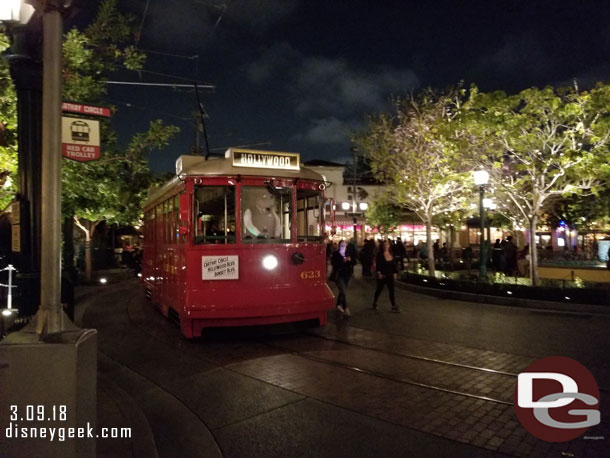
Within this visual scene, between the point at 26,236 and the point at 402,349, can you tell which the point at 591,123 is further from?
the point at 26,236

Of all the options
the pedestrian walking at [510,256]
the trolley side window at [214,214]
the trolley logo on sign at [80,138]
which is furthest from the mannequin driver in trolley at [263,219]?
the pedestrian walking at [510,256]

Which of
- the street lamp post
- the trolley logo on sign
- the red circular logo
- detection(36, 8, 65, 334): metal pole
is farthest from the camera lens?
the trolley logo on sign

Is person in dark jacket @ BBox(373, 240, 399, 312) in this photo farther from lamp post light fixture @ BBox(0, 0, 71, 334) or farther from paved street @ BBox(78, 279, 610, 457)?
lamp post light fixture @ BBox(0, 0, 71, 334)

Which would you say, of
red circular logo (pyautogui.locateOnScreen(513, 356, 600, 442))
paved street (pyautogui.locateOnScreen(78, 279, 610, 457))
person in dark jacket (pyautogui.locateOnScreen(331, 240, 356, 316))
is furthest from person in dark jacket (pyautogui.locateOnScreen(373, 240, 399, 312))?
red circular logo (pyautogui.locateOnScreen(513, 356, 600, 442))

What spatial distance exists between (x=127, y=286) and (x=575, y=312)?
648 inches

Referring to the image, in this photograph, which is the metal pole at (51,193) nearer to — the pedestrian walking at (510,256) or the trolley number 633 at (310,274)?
the trolley number 633 at (310,274)

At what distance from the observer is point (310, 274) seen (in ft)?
28.8

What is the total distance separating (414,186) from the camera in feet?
61.8

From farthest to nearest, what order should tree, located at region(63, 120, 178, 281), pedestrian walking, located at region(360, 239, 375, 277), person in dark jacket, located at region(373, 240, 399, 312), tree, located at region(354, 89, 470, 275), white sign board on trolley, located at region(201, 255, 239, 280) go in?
pedestrian walking, located at region(360, 239, 375, 277)
tree, located at region(354, 89, 470, 275)
person in dark jacket, located at region(373, 240, 399, 312)
tree, located at region(63, 120, 178, 281)
white sign board on trolley, located at region(201, 255, 239, 280)

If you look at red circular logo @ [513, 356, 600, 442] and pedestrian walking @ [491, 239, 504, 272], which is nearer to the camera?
red circular logo @ [513, 356, 600, 442]

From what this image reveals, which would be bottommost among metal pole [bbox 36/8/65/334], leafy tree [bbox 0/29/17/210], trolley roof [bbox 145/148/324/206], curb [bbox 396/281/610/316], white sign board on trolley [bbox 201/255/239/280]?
curb [bbox 396/281/610/316]

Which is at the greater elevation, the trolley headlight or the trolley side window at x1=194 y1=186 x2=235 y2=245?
the trolley side window at x1=194 y1=186 x2=235 y2=245

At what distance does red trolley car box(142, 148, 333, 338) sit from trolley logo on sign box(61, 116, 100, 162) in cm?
271

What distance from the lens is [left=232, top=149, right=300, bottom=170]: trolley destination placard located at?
8.19 metres
